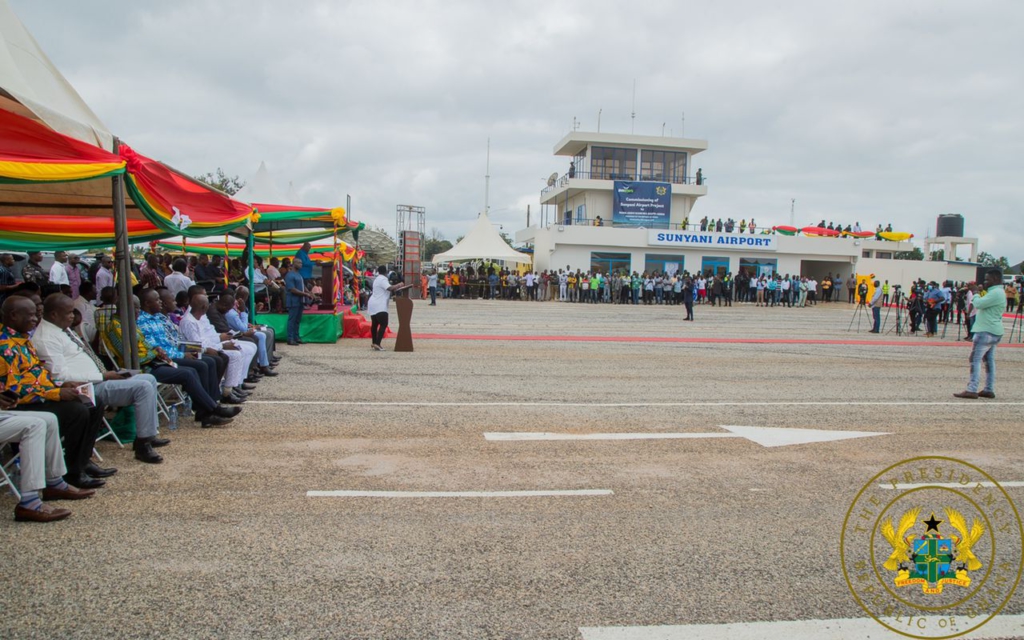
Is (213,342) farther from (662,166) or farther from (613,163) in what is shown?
(662,166)

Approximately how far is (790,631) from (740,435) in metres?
3.97

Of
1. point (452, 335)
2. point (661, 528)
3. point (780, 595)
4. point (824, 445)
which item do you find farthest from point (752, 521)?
point (452, 335)

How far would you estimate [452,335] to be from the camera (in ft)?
54.5

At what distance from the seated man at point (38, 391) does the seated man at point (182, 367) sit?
168cm

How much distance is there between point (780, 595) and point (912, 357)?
1355 centimetres

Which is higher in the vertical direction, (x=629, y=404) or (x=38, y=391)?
(x=38, y=391)

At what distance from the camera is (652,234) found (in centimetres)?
4097

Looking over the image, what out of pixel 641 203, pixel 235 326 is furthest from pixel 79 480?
pixel 641 203

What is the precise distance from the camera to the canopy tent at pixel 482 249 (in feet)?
118

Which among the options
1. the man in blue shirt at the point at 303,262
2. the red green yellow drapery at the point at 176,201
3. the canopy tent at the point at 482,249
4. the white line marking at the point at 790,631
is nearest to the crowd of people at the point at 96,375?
the red green yellow drapery at the point at 176,201

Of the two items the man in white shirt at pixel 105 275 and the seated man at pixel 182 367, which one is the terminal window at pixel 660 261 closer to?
the man in white shirt at pixel 105 275

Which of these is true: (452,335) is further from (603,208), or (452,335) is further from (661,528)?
(603,208)

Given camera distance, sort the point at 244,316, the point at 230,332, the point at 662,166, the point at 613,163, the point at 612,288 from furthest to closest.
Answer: the point at 662,166 < the point at 613,163 < the point at 612,288 < the point at 244,316 < the point at 230,332

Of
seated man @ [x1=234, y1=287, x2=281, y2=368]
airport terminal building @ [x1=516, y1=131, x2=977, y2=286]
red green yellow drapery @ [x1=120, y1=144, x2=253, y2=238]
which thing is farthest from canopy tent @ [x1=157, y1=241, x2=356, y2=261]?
airport terminal building @ [x1=516, y1=131, x2=977, y2=286]
